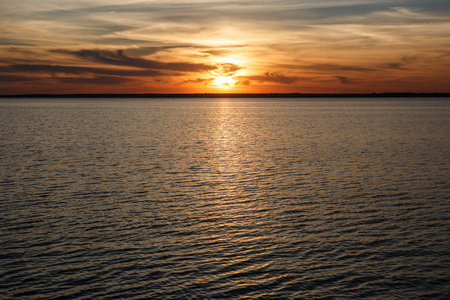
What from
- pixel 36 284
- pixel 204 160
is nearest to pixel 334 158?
pixel 204 160

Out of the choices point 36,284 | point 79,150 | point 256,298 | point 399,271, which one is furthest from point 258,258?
point 79,150

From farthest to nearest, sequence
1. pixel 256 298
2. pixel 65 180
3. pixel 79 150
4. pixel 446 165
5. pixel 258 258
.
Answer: pixel 79 150, pixel 446 165, pixel 65 180, pixel 258 258, pixel 256 298

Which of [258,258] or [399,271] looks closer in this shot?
[399,271]

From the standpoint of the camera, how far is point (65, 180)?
138ft

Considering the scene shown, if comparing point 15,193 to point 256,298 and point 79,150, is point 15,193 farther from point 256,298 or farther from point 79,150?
point 79,150

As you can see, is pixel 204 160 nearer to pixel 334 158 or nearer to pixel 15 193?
pixel 334 158

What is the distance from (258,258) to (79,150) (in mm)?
49995

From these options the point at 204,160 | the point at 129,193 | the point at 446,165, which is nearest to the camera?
the point at 129,193

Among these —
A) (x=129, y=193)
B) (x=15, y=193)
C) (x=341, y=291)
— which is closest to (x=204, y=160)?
(x=129, y=193)

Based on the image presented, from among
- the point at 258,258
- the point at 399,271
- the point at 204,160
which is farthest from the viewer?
the point at 204,160

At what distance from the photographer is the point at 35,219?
28.8 m

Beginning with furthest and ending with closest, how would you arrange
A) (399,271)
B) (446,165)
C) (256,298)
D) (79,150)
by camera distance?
(79,150) → (446,165) → (399,271) → (256,298)

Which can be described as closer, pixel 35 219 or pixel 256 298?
pixel 256 298

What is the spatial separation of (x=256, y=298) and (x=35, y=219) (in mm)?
17788
